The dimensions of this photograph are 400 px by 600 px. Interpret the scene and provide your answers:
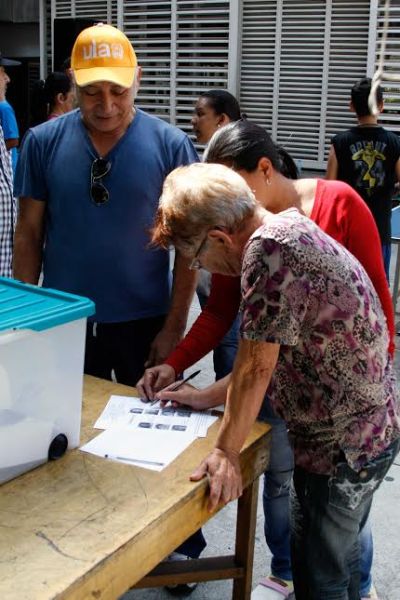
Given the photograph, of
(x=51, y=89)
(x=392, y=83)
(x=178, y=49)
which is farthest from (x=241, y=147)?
(x=178, y=49)

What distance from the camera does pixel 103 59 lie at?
209 cm

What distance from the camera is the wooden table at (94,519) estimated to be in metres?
1.19

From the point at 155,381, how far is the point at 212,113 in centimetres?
201

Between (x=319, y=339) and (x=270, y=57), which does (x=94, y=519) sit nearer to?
(x=319, y=339)

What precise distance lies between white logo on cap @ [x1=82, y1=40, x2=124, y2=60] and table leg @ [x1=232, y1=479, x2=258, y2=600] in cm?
125

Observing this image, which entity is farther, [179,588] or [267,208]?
[179,588]

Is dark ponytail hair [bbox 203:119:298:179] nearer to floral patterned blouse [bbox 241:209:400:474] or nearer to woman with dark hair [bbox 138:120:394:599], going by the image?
woman with dark hair [bbox 138:120:394:599]

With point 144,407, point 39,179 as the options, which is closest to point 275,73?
point 39,179

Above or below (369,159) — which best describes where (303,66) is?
above

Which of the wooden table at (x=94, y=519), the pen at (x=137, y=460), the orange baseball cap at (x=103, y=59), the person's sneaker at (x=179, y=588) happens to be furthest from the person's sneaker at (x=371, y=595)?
the orange baseball cap at (x=103, y=59)

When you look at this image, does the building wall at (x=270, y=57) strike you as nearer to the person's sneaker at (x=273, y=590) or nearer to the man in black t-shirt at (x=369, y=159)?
the man in black t-shirt at (x=369, y=159)

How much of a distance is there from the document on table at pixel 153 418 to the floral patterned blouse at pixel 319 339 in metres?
0.21

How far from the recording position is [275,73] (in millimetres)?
8047

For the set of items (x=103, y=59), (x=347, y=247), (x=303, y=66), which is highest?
(x=303, y=66)
